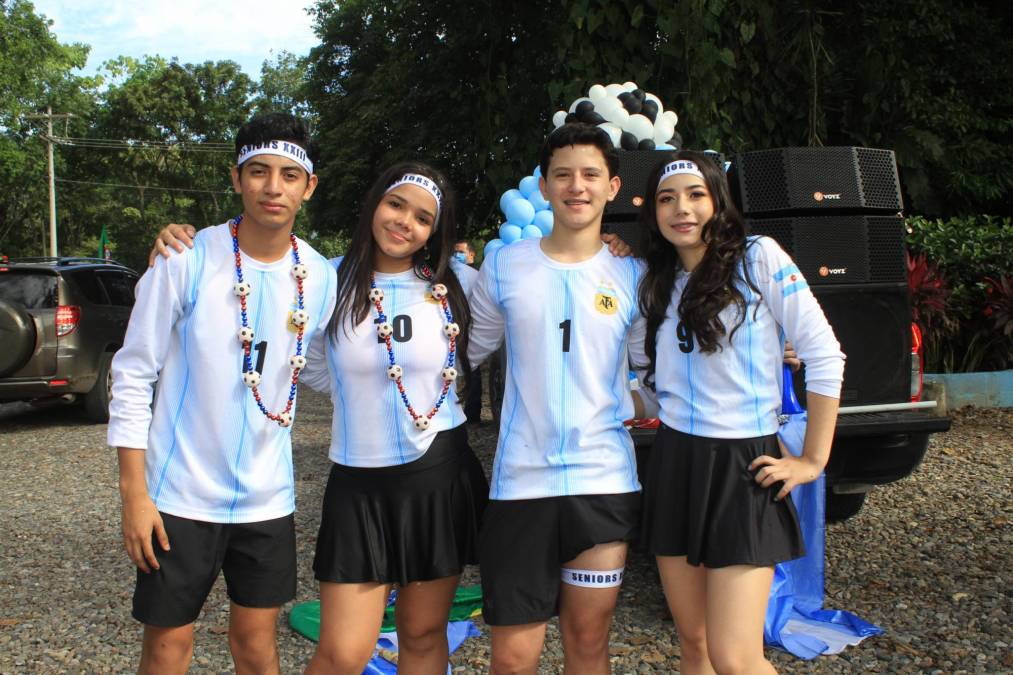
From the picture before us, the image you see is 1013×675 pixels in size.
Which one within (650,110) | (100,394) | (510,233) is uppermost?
(650,110)

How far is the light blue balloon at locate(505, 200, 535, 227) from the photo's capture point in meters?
5.38

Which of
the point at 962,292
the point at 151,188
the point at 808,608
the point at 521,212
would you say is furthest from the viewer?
the point at 151,188

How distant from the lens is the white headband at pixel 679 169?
2.52 metres

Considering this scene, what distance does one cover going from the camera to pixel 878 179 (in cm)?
431

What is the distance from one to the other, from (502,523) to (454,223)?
0.90 meters

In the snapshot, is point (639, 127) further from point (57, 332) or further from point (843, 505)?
point (57, 332)

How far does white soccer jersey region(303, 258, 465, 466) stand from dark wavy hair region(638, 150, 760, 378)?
0.60m

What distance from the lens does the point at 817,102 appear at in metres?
8.99

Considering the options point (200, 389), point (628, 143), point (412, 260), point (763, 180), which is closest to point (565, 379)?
point (412, 260)

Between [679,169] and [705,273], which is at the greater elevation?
[679,169]

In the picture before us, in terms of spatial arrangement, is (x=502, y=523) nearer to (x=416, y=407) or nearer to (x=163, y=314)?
(x=416, y=407)

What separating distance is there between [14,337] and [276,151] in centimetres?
708

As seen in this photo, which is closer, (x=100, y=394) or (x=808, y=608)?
(x=808, y=608)

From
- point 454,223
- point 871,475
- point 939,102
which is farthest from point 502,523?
point 939,102
